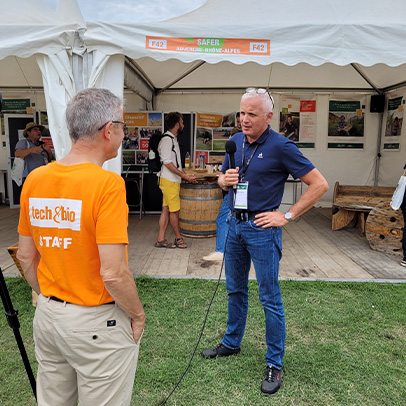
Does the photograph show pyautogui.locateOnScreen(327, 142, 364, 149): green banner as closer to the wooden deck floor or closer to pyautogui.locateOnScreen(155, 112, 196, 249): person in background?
the wooden deck floor

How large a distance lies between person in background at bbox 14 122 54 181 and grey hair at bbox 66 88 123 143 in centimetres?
560

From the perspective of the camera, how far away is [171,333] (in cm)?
312

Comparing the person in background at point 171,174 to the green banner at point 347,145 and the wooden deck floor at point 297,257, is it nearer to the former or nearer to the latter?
the wooden deck floor at point 297,257

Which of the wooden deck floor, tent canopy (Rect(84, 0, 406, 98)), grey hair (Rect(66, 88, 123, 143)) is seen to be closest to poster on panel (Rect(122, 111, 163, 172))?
the wooden deck floor

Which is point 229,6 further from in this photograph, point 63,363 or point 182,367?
point 63,363

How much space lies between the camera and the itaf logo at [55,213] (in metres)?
1.26

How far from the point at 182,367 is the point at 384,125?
7913mm

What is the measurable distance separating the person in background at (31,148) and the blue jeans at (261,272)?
501cm

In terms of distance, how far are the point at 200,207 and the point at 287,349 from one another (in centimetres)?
346

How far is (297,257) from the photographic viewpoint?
5273mm

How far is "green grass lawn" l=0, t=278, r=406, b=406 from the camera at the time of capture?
2395mm

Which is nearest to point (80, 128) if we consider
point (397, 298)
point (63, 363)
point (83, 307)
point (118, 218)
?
point (118, 218)

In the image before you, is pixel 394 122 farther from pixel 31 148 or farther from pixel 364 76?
pixel 31 148

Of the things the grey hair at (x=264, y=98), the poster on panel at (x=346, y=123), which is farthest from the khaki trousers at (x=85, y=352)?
the poster on panel at (x=346, y=123)
